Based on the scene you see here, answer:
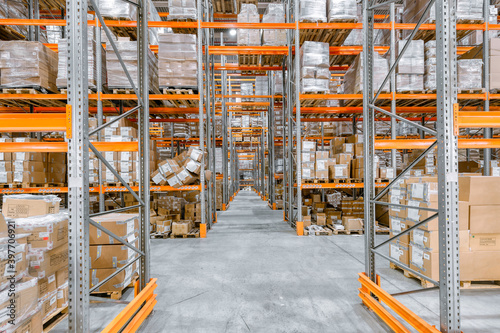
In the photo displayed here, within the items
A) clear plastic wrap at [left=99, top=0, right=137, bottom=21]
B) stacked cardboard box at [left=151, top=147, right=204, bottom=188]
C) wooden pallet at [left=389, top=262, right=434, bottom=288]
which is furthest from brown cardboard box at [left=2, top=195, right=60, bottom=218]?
clear plastic wrap at [left=99, top=0, right=137, bottom=21]

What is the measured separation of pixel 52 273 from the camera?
2824 millimetres

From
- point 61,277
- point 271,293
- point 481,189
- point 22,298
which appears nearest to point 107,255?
point 61,277

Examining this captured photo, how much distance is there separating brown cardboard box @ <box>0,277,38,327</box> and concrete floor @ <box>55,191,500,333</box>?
0.76 meters

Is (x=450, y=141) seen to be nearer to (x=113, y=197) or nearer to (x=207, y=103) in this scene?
(x=207, y=103)

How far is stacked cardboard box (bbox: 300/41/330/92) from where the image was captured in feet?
21.9

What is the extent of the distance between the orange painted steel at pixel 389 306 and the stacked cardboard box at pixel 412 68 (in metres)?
5.43

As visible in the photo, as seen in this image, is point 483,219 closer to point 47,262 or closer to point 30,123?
point 30,123

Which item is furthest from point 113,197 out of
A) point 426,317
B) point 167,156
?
point 426,317

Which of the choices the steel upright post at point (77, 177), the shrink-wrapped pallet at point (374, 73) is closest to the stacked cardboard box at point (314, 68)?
the shrink-wrapped pallet at point (374, 73)

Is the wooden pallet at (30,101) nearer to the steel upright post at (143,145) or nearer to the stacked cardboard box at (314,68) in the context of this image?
the steel upright post at (143,145)

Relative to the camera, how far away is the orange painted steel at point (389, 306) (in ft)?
7.32

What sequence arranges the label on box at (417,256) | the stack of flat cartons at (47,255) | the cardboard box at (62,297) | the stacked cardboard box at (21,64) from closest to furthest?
1. the stack of flat cartons at (47,255)
2. the cardboard box at (62,297)
3. the label on box at (417,256)
4. the stacked cardboard box at (21,64)

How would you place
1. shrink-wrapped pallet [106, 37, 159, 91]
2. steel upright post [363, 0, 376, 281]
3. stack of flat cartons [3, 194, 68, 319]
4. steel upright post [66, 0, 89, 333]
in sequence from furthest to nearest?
shrink-wrapped pallet [106, 37, 159, 91]
steel upright post [363, 0, 376, 281]
stack of flat cartons [3, 194, 68, 319]
steel upright post [66, 0, 89, 333]

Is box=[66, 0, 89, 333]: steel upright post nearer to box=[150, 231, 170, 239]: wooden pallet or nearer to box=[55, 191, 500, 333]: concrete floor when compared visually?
box=[55, 191, 500, 333]: concrete floor
